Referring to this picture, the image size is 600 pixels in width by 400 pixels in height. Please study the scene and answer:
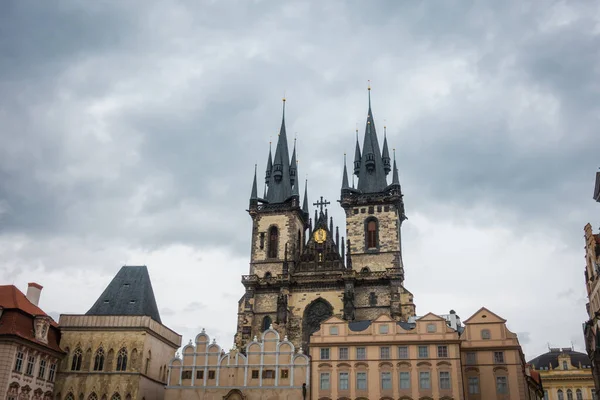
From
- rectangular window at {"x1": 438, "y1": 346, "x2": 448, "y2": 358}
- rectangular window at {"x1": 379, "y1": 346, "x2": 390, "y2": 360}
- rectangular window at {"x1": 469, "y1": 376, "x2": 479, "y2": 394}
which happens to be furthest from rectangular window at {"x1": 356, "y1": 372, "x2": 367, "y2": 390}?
rectangular window at {"x1": 469, "y1": 376, "x2": 479, "y2": 394}

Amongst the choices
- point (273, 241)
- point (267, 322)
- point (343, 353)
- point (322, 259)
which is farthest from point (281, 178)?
point (343, 353)

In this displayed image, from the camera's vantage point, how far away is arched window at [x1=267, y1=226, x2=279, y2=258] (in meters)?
67.1

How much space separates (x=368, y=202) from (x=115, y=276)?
1109 inches

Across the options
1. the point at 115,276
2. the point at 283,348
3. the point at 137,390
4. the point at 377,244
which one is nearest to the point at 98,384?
the point at 137,390

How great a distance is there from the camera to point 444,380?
1657 inches

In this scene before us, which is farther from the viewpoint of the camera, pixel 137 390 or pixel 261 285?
pixel 261 285

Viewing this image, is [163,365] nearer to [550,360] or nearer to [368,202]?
[368,202]

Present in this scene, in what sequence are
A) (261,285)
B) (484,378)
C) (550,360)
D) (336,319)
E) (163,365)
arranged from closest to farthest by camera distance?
(484,378) < (336,319) < (163,365) < (261,285) < (550,360)

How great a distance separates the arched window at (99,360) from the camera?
147 ft

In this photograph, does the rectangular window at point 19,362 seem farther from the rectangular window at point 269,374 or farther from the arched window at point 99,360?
the rectangular window at point 269,374

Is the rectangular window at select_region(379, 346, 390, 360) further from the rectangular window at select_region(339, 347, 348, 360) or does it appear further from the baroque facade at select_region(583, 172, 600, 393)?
the baroque facade at select_region(583, 172, 600, 393)

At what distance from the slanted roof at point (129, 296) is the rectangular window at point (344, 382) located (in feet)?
50.4

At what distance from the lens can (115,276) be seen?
51.6 m

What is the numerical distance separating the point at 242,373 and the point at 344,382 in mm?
7417
